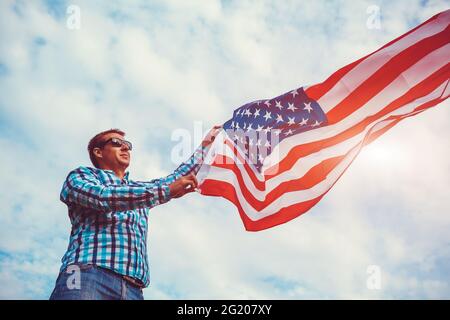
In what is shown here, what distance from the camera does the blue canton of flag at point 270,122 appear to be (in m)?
6.85

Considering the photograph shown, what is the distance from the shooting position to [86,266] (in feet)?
13.1

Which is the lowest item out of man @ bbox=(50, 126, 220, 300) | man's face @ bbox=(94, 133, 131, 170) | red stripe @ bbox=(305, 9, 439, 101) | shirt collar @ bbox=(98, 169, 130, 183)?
man @ bbox=(50, 126, 220, 300)

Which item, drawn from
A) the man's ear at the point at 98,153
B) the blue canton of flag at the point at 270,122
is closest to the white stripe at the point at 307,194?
the blue canton of flag at the point at 270,122

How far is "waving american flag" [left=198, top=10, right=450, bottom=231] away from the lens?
638 centimetres

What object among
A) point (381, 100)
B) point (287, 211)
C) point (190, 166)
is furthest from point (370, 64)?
point (190, 166)

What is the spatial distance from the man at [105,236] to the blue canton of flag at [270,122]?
8.44 feet

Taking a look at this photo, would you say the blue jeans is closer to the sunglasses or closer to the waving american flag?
the sunglasses

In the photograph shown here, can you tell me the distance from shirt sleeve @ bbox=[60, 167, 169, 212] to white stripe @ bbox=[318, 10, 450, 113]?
3.41 metres

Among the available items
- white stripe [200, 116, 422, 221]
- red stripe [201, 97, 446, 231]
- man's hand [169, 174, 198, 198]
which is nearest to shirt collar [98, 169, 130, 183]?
man's hand [169, 174, 198, 198]

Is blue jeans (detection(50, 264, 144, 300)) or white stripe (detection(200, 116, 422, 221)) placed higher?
white stripe (detection(200, 116, 422, 221))

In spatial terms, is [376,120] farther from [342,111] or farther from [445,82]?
[445,82]

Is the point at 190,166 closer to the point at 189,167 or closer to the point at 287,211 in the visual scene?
the point at 189,167

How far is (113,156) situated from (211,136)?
174cm

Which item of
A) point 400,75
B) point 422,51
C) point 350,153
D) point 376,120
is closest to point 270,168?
point 350,153
